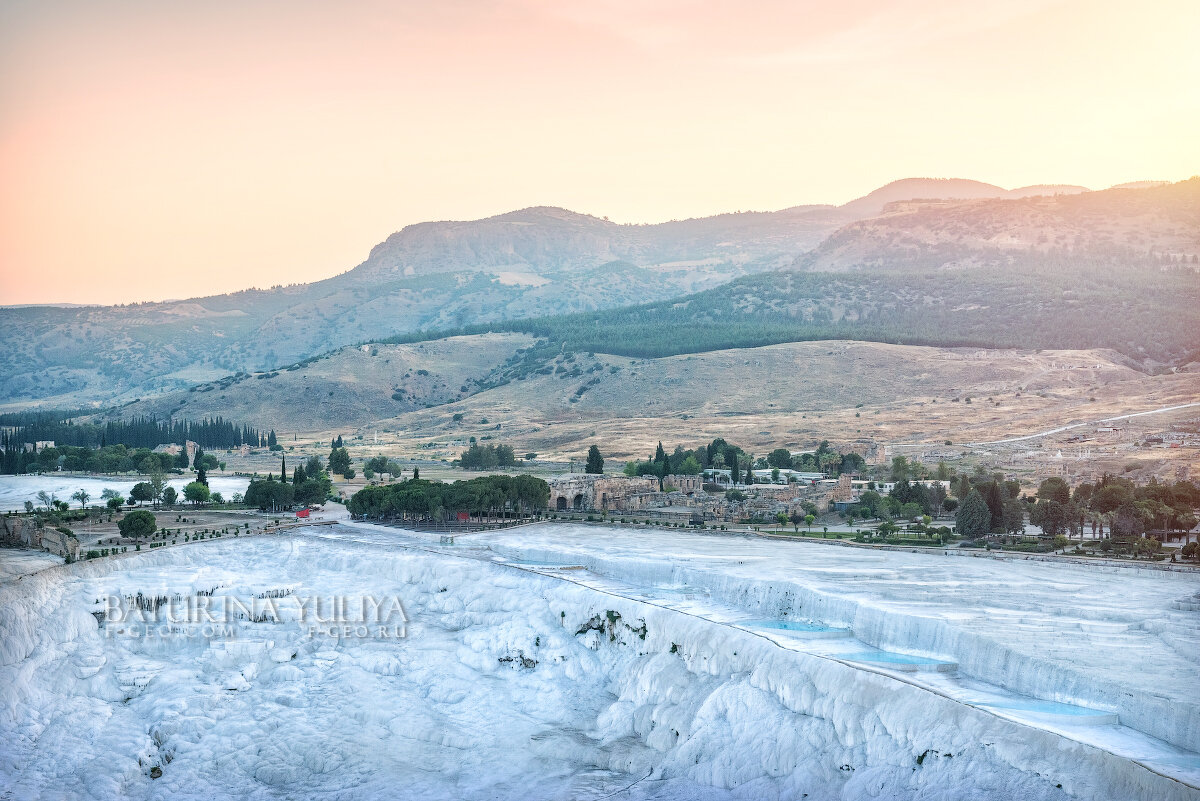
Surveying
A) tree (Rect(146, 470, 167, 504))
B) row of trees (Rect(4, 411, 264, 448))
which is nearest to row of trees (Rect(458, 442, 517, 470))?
tree (Rect(146, 470, 167, 504))

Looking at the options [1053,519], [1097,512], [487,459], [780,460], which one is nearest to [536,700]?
[1053,519]

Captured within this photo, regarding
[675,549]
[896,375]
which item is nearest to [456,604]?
[675,549]

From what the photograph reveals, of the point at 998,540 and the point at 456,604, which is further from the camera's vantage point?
the point at 998,540

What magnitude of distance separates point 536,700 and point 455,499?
4029 centimetres

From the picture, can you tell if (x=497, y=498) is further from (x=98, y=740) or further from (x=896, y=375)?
(x=896, y=375)

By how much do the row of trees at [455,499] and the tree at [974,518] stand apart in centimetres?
3371

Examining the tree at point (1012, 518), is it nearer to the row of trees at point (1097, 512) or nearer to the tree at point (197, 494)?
the row of trees at point (1097, 512)

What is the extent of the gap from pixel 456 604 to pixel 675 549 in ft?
52.9

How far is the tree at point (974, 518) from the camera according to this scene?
234 ft

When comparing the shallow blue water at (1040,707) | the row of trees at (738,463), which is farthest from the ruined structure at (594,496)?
the shallow blue water at (1040,707)

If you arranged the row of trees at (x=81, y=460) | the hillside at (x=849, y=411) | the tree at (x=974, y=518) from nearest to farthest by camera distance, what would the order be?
the tree at (x=974, y=518)
the row of trees at (x=81, y=460)
the hillside at (x=849, y=411)

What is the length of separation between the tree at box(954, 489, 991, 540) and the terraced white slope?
9101 mm

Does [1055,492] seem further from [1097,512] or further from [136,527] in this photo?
[136,527]

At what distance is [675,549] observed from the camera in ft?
227
